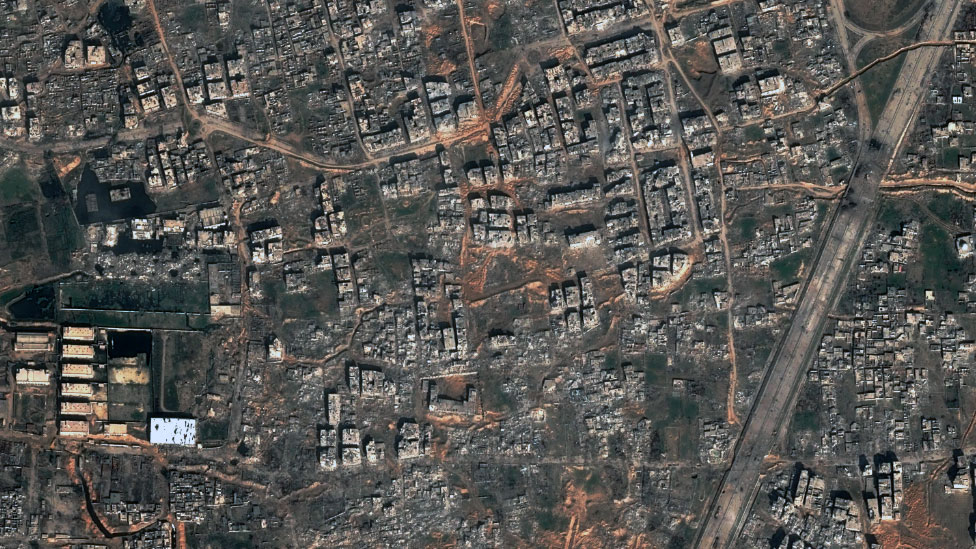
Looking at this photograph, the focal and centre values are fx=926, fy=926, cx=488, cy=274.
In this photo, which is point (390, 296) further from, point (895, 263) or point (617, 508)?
point (895, 263)

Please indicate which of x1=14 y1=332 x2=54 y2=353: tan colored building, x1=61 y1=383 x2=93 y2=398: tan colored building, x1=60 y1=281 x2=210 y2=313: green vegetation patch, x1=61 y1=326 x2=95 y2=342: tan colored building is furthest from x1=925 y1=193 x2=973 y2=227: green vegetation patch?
x1=14 y1=332 x2=54 y2=353: tan colored building

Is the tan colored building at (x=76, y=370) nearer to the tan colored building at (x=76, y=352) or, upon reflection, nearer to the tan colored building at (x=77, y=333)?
the tan colored building at (x=76, y=352)

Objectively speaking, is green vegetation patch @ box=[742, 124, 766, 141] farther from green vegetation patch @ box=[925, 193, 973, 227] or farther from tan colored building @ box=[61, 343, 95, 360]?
tan colored building @ box=[61, 343, 95, 360]

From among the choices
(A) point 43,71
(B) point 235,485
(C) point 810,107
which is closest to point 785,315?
(C) point 810,107

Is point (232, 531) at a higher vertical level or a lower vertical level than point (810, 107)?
lower

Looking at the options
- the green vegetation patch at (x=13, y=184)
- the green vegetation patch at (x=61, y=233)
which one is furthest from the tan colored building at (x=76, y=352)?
the green vegetation patch at (x=13, y=184)

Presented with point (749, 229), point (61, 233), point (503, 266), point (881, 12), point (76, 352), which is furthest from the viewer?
point (881, 12)

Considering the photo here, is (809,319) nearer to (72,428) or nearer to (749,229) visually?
(749,229)

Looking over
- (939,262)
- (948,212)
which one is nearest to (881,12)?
(948,212)
